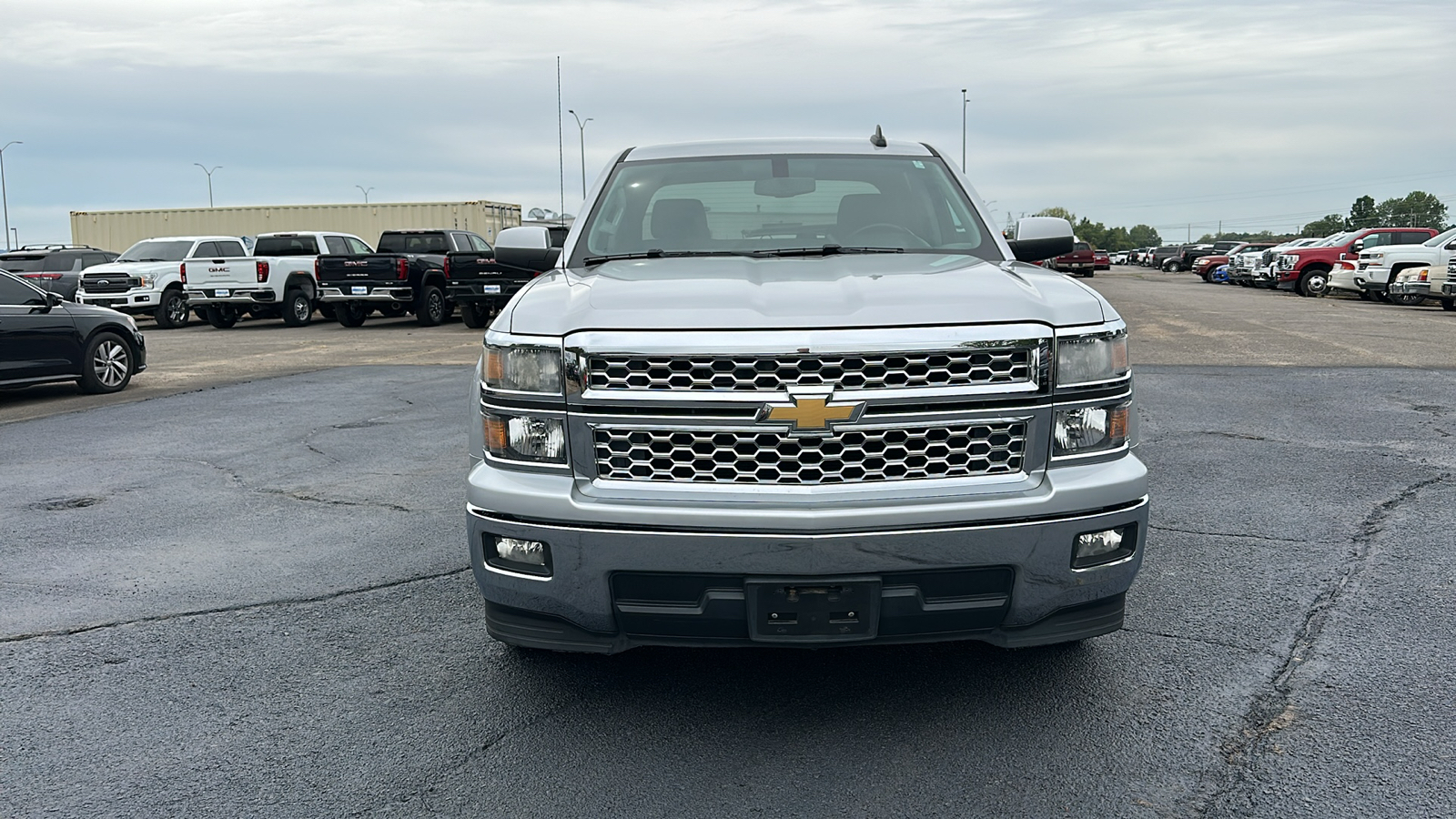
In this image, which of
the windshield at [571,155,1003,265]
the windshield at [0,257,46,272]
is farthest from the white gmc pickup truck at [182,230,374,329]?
the windshield at [571,155,1003,265]

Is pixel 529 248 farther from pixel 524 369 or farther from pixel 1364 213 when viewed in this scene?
pixel 1364 213

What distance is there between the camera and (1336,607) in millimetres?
4387

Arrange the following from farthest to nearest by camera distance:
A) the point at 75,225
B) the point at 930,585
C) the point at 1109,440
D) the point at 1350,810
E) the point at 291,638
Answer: the point at 75,225 → the point at 291,638 → the point at 1109,440 → the point at 930,585 → the point at 1350,810

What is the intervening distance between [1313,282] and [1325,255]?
83 centimetres

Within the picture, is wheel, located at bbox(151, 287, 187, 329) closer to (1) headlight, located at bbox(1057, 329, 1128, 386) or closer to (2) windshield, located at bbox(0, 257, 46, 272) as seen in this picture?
(2) windshield, located at bbox(0, 257, 46, 272)

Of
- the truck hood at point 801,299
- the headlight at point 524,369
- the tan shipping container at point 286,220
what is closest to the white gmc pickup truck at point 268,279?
the tan shipping container at point 286,220

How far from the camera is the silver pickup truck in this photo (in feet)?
9.84

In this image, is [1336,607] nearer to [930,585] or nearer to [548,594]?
[930,585]

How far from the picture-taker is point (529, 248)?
16.0 feet

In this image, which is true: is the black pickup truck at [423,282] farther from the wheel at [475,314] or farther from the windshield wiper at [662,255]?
the windshield wiper at [662,255]

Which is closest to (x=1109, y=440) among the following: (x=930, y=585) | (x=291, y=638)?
(x=930, y=585)

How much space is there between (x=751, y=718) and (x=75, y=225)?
41012 millimetres

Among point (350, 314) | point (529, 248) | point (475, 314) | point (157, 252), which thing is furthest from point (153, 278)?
point (529, 248)

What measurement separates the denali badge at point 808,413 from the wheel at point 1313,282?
32260mm
